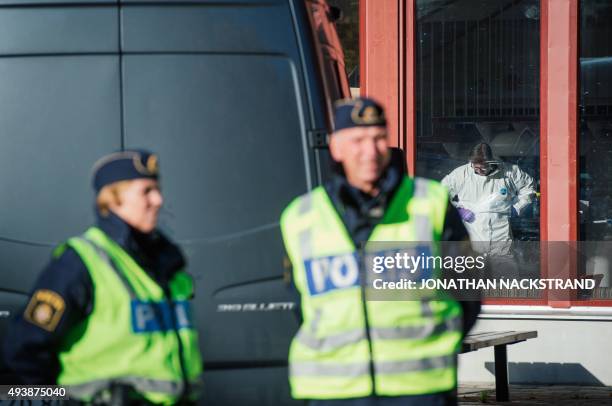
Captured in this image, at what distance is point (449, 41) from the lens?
34.5 ft

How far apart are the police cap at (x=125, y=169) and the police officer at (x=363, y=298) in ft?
2.11

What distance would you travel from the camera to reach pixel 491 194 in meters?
10.5

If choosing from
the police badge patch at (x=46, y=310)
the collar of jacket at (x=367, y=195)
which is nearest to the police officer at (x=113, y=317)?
the police badge patch at (x=46, y=310)

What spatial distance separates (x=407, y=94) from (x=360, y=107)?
20.5 ft

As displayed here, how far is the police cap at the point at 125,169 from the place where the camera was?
13.1 ft

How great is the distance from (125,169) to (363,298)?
916mm

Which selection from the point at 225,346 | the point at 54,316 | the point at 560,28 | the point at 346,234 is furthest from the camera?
the point at 560,28

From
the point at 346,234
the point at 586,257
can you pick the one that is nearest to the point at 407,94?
the point at 586,257

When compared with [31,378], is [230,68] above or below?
above

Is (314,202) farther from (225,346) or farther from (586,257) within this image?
(586,257)

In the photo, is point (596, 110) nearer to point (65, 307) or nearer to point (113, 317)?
point (113, 317)

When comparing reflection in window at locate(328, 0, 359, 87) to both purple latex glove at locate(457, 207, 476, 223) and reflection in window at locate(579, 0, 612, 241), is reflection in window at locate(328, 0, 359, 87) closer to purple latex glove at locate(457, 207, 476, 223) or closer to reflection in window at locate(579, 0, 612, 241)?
purple latex glove at locate(457, 207, 476, 223)

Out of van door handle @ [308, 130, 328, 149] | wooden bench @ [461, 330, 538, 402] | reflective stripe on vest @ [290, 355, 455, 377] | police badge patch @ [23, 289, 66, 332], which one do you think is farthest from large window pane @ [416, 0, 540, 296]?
police badge patch @ [23, 289, 66, 332]

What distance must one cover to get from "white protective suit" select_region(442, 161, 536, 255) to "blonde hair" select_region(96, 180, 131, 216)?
670 centimetres
